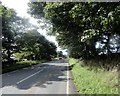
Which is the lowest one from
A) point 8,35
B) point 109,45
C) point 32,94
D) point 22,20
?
point 32,94

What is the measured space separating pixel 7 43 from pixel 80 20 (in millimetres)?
22701

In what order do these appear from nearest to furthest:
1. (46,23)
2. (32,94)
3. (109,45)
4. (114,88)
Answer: (114,88)
(32,94)
(109,45)
(46,23)

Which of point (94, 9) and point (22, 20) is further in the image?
point (22, 20)

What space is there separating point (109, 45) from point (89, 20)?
10.8 metres

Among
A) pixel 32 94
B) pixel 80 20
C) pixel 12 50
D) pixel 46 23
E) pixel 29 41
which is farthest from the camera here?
pixel 29 41

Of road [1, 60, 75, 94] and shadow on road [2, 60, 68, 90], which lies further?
shadow on road [2, 60, 68, 90]

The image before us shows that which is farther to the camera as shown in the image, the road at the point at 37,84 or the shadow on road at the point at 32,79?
the shadow on road at the point at 32,79

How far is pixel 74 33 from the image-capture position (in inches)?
1017

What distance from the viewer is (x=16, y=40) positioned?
41562 mm

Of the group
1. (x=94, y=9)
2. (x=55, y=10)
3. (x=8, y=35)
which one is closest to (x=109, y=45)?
(x=55, y=10)

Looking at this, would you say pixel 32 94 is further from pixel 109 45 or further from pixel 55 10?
pixel 109 45

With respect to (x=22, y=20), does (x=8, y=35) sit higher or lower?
lower

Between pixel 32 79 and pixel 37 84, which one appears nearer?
pixel 37 84

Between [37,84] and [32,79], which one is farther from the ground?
[32,79]
